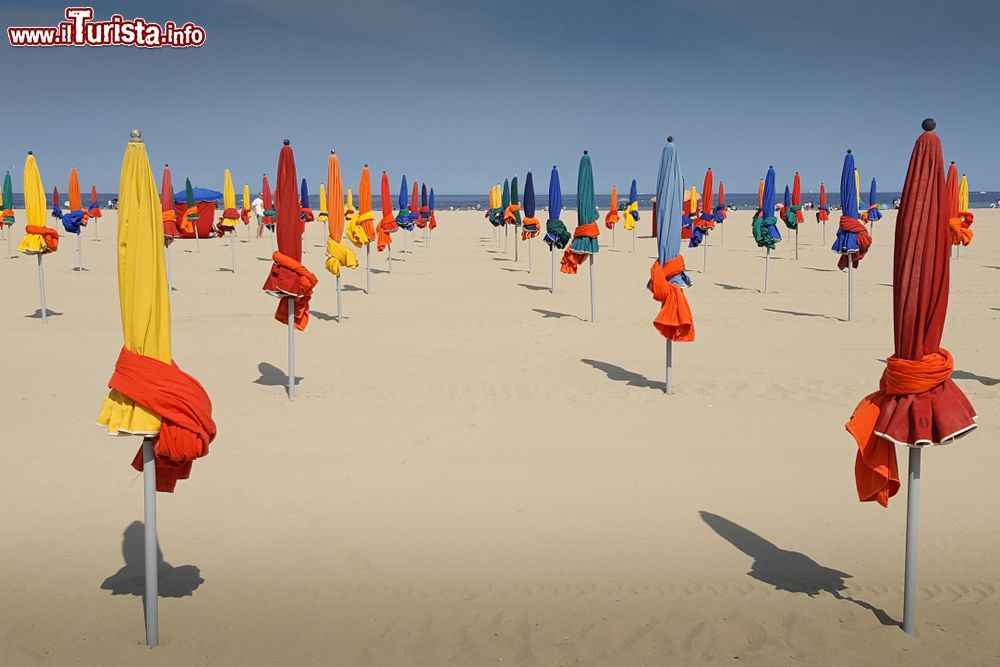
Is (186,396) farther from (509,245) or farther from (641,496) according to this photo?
(509,245)

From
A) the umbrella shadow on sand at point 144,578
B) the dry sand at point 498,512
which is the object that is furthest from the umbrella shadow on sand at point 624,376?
the umbrella shadow on sand at point 144,578

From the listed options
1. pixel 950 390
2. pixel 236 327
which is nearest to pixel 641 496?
pixel 950 390

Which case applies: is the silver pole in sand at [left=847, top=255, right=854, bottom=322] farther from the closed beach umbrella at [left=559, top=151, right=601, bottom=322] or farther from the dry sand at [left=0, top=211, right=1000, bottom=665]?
the closed beach umbrella at [left=559, top=151, right=601, bottom=322]

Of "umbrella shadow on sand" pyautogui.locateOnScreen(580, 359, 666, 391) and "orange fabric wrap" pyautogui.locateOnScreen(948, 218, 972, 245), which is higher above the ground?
"orange fabric wrap" pyautogui.locateOnScreen(948, 218, 972, 245)

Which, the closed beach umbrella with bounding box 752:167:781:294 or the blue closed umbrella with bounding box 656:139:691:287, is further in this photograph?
the closed beach umbrella with bounding box 752:167:781:294

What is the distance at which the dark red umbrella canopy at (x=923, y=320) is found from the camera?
5.04m

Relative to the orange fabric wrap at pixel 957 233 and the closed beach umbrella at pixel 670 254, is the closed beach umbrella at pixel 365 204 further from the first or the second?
the orange fabric wrap at pixel 957 233

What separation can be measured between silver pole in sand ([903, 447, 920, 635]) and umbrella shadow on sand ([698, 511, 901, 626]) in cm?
22

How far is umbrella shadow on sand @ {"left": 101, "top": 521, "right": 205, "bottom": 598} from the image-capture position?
239 inches

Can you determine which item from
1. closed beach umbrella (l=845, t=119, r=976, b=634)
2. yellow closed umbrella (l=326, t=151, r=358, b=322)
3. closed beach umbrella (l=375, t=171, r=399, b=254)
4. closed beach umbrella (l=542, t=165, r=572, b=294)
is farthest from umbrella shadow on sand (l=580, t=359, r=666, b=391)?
closed beach umbrella (l=375, t=171, r=399, b=254)

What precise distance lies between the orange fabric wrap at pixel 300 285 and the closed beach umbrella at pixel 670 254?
4.35m

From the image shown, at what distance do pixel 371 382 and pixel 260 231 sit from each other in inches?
1359

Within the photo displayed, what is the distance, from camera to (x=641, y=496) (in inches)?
309

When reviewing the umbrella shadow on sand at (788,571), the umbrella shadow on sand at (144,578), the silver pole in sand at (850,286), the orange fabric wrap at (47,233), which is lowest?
the umbrella shadow on sand at (144,578)
